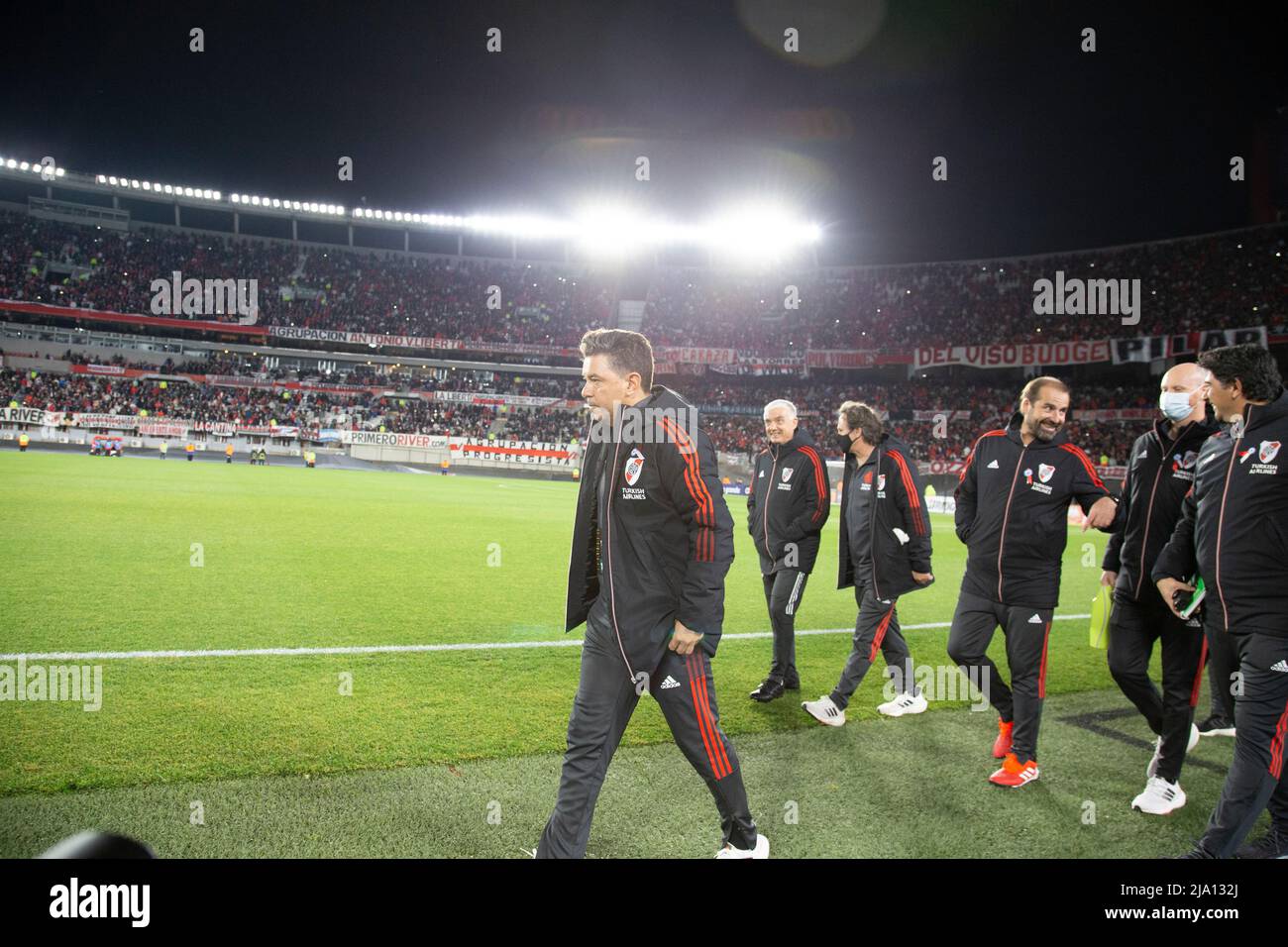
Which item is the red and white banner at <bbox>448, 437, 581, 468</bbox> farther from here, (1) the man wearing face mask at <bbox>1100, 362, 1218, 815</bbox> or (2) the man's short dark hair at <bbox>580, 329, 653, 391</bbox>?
(2) the man's short dark hair at <bbox>580, 329, 653, 391</bbox>

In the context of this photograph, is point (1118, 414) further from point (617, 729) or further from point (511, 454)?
point (617, 729)

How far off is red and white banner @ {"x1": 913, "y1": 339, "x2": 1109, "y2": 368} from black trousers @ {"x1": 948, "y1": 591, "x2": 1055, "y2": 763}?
3779 cm

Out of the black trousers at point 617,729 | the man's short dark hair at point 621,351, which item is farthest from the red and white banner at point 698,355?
the black trousers at point 617,729

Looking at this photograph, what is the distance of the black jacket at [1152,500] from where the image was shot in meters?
4.73

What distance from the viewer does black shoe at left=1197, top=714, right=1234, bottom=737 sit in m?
5.92

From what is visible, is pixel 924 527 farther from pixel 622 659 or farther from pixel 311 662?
pixel 311 662

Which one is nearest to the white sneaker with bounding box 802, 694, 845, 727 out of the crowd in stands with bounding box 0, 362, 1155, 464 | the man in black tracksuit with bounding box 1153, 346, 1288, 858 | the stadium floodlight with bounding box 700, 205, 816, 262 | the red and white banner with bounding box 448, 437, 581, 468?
the man in black tracksuit with bounding box 1153, 346, 1288, 858

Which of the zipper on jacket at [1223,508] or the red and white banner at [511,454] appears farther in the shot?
the red and white banner at [511,454]

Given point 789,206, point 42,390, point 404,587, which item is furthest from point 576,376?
point 404,587

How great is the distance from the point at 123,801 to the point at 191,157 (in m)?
55.9

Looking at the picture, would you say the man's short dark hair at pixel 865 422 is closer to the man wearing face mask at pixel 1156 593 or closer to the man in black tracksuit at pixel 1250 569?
the man wearing face mask at pixel 1156 593

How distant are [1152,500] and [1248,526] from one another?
1.23 meters

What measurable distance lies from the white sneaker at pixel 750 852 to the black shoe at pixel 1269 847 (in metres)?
2.41
